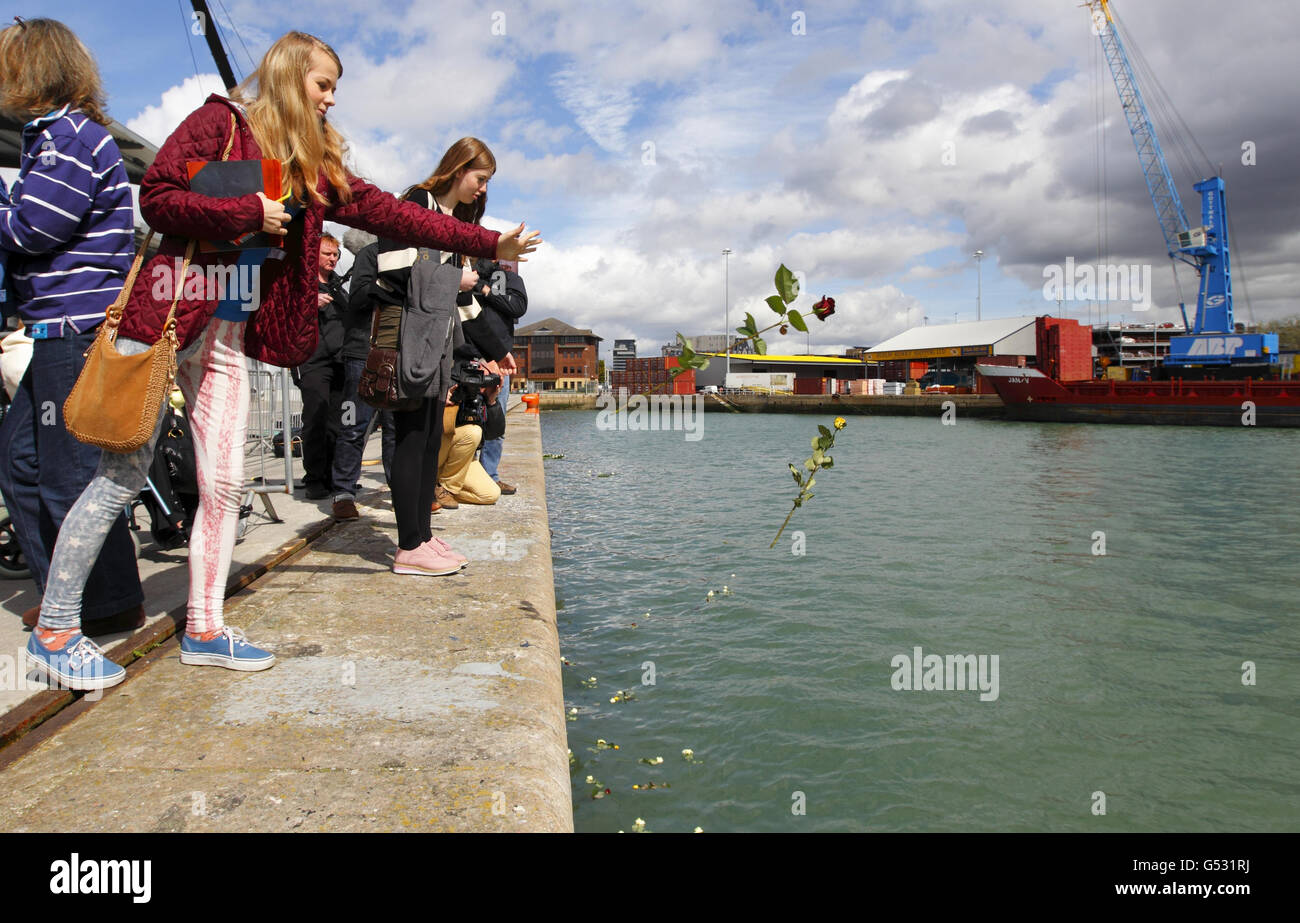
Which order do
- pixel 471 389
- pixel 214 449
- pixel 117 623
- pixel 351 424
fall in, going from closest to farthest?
pixel 214 449 → pixel 117 623 → pixel 471 389 → pixel 351 424

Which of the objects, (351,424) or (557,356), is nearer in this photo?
(351,424)

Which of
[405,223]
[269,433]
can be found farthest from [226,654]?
[269,433]

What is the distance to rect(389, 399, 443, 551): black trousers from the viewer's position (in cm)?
343

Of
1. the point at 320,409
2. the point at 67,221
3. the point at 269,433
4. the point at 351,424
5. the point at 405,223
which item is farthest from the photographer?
the point at 269,433

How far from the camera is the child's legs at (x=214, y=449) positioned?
7.72 ft

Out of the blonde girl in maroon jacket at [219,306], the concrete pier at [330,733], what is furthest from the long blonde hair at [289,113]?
the concrete pier at [330,733]

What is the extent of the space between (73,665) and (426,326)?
1741mm

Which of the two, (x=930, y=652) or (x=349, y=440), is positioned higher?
(x=349, y=440)

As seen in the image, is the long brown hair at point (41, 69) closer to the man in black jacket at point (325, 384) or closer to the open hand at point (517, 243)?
the open hand at point (517, 243)

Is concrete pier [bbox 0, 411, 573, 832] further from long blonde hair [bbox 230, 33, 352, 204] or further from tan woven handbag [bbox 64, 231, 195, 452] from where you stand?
long blonde hair [bbox 230, 33, 352, 204]

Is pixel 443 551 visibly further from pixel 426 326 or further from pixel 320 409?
pixel 320 409

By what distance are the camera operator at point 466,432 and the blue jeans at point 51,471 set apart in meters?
2.38

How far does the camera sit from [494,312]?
4840 millimetres
